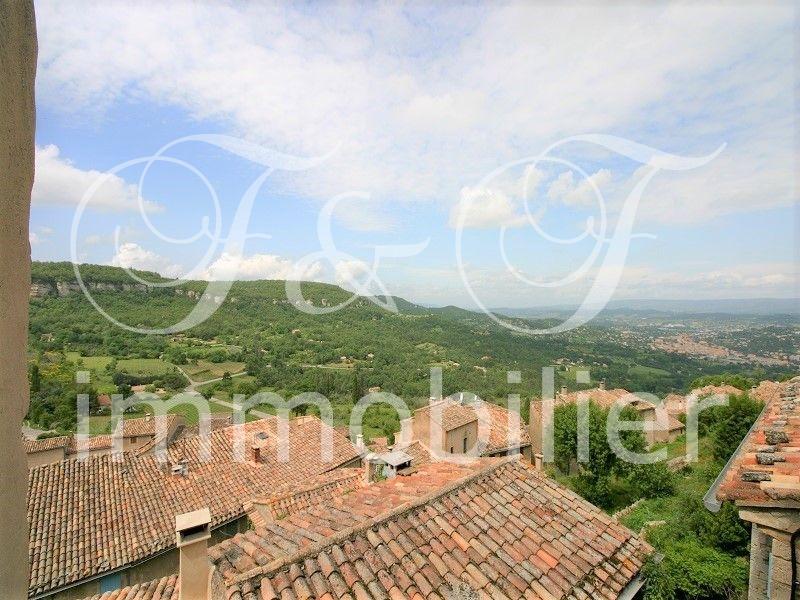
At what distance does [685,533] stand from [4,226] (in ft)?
49.7

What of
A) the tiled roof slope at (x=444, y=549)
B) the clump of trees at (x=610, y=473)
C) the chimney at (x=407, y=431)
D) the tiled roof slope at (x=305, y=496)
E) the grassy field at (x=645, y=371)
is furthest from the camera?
the grassy field at (x=645, y=371)

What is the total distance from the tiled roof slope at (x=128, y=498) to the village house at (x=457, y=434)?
4621mm

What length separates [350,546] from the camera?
376 centimetres

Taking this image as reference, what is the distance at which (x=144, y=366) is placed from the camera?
55.6m

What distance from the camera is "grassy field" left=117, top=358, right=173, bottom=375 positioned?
5270 cm

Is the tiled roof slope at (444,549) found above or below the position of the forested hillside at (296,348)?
above

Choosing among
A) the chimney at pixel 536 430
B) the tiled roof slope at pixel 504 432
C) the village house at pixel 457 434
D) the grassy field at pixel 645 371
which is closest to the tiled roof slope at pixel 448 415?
the village house at pixel 457 434

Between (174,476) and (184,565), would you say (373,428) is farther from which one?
(184,565)

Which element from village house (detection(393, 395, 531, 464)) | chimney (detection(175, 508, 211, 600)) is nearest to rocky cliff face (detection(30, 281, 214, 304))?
village house (detection(393, 395, 531, 464))

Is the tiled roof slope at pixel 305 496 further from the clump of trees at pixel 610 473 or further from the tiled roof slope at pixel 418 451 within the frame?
the clump of trees at pixel 610 473

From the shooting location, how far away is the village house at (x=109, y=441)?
19188mm

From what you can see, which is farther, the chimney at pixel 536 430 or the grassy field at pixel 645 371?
the grassy field at pixel 645 371

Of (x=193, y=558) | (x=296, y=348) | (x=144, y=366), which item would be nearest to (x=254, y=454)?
(x=193, y=558)

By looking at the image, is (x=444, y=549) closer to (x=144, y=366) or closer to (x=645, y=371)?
(x=144, y=366)
